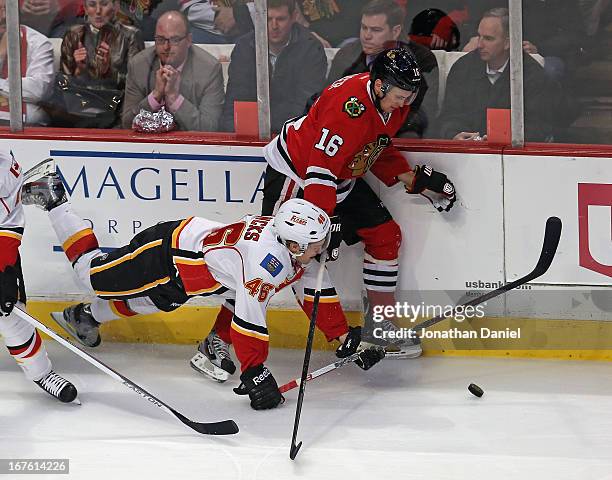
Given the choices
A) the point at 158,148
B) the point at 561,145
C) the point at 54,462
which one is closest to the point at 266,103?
the point at 158,148

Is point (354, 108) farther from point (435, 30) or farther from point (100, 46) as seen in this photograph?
point (100, 46)

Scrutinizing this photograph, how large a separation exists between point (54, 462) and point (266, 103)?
5.12 ft

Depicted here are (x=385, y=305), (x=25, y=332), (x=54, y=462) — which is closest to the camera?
(x=54, y=462)

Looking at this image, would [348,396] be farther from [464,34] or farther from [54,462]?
[464,34]

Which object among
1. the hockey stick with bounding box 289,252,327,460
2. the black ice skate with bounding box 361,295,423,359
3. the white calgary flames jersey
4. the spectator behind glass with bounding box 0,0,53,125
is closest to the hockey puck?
the black ice skate with bounding box 361,295,423,359

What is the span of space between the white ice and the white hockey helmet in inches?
23.7

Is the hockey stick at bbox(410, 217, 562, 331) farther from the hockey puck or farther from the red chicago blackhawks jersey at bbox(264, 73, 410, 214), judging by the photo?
the red chicago blackhawks jersey at bbox(264, 73, 410, 214)

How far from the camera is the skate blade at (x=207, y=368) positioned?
176 inches

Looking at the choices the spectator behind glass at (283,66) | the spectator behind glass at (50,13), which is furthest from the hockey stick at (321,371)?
the spectator behind glass at (50,13)

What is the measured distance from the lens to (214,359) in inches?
179

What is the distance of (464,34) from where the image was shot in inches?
176

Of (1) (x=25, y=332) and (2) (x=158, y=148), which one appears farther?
(2) (x=158, y=148)

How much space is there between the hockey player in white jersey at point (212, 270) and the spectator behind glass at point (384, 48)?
700 millimetres

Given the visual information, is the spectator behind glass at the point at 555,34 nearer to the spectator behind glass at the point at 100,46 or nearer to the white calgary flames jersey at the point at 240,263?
the white calgary flames jersey at the point at 240,263
